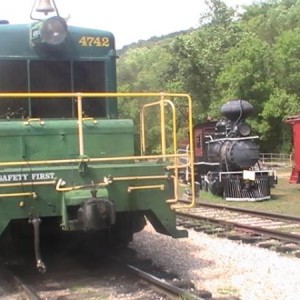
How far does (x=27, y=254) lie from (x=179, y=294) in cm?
289

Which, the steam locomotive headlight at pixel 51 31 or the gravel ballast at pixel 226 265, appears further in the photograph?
the steam locomotive headlight at pixel 51 31

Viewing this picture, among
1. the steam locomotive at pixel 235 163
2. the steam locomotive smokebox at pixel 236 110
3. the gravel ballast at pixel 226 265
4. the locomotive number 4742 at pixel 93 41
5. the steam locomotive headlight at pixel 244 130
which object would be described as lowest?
the gravel ballast at pixel 226 265

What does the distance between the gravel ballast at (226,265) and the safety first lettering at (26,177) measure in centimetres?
204

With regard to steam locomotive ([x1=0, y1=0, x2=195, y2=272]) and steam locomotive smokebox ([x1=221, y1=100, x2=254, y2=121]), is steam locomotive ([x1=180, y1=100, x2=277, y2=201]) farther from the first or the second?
steam locomotive ([x1=0, y1=0, x2=195, y2=272])

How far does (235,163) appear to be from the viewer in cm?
1895

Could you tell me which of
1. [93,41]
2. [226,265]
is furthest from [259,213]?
[93,41]

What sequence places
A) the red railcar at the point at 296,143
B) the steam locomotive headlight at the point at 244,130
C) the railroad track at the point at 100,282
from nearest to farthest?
the railroad track at the point at 100,282, the steam locomotive headlight at the point at 244,130, the red railcar at the point at 296,143

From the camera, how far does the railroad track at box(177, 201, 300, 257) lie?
32.8 feet

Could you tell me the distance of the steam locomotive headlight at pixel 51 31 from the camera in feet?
25.1

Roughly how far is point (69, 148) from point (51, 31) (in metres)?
1.46

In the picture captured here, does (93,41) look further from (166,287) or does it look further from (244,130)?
(244,130)

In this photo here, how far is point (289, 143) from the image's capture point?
1900 inches

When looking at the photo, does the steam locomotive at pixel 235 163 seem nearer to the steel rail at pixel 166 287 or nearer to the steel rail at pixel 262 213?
the steel rail at pixel 262 213

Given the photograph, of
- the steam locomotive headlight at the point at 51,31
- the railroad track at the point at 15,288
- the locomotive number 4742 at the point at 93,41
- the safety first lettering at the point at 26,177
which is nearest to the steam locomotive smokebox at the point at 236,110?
the locomotive number 4742 at the point at 93,41
